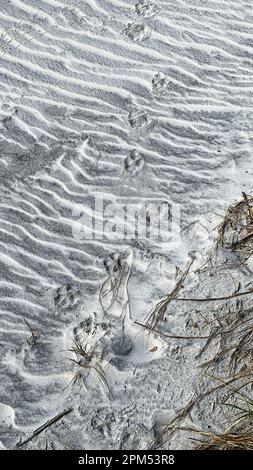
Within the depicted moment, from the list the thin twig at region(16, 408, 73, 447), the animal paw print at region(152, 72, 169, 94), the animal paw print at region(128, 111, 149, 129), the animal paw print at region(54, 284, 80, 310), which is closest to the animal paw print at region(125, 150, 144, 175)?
the animal paw print at region(128, 111, 149, 129)

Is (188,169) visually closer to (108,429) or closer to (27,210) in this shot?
(27,210)

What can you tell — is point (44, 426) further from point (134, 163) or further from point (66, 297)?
point (134, 163)

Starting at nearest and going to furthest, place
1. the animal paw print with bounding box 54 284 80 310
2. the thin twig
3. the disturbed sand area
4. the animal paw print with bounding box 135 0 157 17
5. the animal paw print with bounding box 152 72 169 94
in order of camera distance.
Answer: the thin twig → the disturbed sand area → the animal paw print with bounding box 54 284 80 310 → the animal paw print with bounding box 152 72 169 94 → the animal paw print with bounding box 135 0 157 17

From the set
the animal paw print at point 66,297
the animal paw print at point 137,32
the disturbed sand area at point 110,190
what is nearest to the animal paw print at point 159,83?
the disturbed sand area at point 110,190

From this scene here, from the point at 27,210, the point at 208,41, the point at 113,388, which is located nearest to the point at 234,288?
the point at 113,388

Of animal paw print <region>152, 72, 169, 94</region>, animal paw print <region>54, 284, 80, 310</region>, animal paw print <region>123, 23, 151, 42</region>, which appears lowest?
animal paw print <region>54, 284, 80, 310</region>

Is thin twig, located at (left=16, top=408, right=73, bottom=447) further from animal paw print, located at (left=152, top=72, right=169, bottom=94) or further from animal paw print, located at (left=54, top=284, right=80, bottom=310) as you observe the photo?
animal paw print, located at (left=152, top=72, right=169, bottom=94)

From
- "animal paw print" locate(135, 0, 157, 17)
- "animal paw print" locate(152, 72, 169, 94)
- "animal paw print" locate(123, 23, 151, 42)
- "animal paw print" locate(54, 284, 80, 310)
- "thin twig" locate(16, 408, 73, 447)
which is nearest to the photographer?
"thin twig" locate(16, 408, 73, 447)
